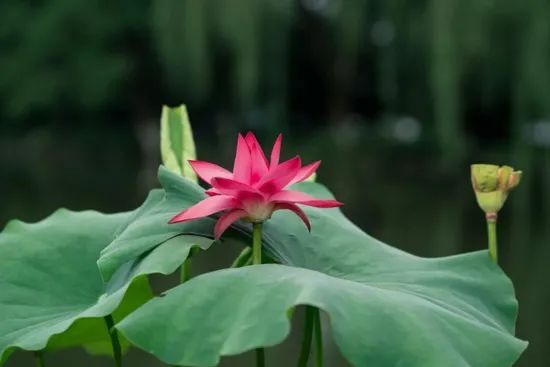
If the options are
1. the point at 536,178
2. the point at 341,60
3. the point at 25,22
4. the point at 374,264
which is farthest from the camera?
the point at 25,22

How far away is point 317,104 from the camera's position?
9.84 meters

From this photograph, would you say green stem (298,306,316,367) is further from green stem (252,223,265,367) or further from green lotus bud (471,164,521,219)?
green lotus bud (471,164,521,219)

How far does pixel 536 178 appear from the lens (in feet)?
17.2

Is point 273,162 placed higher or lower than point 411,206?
higher

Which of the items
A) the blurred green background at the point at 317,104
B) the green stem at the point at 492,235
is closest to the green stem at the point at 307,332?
Answer: the green stem at the point at 492,235

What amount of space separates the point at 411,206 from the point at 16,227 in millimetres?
6203

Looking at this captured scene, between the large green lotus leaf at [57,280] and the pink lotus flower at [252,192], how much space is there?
0.21 ft

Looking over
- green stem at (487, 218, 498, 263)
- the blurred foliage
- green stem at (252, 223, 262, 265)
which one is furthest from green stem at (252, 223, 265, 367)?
the blurred foliage

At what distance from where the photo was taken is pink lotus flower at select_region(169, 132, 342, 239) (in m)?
0.56

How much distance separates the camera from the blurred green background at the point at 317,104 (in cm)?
423

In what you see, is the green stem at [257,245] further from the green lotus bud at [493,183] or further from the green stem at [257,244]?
the green lotus bud at [493,183]

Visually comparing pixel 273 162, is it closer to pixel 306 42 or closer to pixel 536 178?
pixel 536 178

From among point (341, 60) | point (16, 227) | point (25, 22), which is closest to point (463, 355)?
point (16, 227)

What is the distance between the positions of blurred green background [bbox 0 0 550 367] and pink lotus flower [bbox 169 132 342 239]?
257cm
